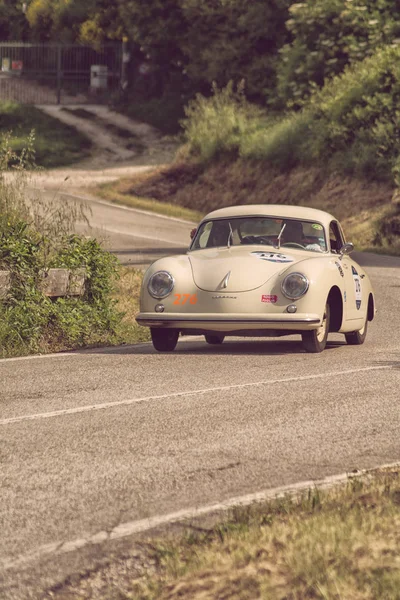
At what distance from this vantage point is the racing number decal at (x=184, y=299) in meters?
12.7

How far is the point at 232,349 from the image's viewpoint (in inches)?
540

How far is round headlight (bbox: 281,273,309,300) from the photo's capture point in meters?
12.4

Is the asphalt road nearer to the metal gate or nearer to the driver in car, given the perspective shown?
the driver in car

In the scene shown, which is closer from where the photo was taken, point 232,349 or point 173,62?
point 232,349

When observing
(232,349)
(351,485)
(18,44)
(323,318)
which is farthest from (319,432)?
(18,44)

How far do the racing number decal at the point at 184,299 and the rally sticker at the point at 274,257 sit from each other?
0.84 m

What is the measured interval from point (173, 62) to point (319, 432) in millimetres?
52261

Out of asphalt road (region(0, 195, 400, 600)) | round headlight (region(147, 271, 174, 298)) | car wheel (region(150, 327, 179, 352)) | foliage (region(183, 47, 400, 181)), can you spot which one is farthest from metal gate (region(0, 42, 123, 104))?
asphalt road (region(0, 195, 400, 600))

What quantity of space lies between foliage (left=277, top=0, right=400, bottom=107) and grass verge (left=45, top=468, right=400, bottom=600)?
3717cm

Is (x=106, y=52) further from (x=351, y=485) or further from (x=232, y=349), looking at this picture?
(x=351, y=485)

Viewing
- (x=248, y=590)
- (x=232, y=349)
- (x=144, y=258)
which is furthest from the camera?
(x=144, y=258)

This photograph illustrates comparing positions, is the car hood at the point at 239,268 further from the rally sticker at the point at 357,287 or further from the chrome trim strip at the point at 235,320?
the rally sticker at the point at 357,287

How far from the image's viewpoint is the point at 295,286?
1245cm

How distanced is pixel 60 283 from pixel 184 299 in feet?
6.18
